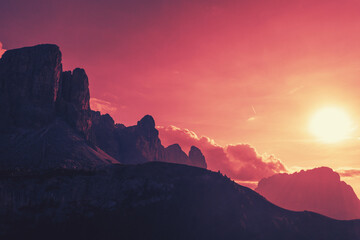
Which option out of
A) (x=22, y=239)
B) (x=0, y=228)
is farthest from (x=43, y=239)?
(x=0, y=228)

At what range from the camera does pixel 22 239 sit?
195250 mm

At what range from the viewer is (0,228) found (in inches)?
7835

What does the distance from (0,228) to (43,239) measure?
29.4 m

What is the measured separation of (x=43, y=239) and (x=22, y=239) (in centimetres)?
1268

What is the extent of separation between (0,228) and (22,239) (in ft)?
59.4

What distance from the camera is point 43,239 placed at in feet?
655

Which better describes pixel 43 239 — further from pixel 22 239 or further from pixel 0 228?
pixel 0 228
